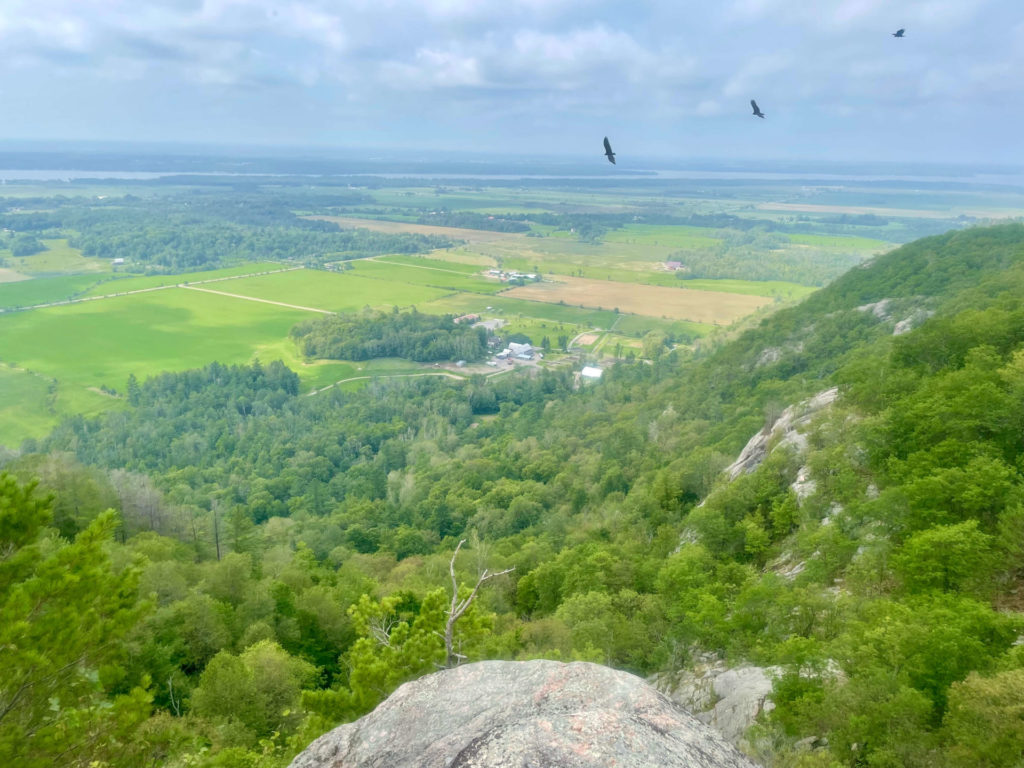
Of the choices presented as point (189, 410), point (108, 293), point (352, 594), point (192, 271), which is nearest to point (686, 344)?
point (189, 410)

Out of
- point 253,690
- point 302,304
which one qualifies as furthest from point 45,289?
point 253,690

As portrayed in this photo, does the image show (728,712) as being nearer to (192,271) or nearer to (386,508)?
(386,508)

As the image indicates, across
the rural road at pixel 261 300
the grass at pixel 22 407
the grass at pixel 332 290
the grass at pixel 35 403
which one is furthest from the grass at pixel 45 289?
the grass at pixel 35 403

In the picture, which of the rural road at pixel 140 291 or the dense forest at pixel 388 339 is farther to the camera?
the rural road at pixel 140 291

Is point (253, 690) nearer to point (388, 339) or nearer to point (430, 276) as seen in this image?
point (388, 339)

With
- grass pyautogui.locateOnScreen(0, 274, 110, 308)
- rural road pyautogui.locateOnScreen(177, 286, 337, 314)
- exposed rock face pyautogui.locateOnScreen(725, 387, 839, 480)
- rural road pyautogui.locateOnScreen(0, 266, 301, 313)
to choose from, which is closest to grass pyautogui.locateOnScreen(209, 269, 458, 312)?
rural road pyautogui.locateOnScreen(177, 286, 337, 314)

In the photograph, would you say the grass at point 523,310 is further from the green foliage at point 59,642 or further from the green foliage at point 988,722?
the green foliage at point 59,642
